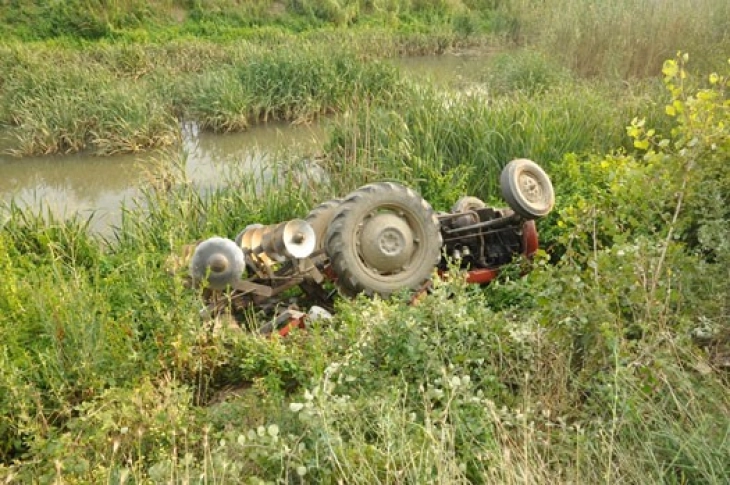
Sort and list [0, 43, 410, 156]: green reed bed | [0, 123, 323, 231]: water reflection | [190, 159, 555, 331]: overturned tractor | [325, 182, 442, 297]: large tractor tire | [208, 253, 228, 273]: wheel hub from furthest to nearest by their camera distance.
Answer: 1. [0, 43, 410, 156]: green reed bed
2. [0, 123, 323, 231]: water reflection
3. [325, 182, 442, 297]: large tractor tire
4. [190, 159, 555, 331]: overturned tractor
5. [208, 253, 228, 273]: wheel hub

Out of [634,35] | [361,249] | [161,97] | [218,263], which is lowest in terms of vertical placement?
[161,97]

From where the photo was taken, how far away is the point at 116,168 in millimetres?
10891

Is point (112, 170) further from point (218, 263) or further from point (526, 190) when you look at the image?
point (526, 190)

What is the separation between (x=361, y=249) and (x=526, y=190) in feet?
4.70

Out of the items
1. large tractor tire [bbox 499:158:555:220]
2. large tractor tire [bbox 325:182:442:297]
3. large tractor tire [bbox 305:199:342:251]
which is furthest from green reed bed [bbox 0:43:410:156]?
large tractor tire [bbox 325:182:442:297]

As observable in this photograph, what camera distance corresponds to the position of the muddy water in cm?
906

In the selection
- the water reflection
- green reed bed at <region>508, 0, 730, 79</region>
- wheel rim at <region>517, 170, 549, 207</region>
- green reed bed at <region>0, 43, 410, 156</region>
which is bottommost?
the water reflection

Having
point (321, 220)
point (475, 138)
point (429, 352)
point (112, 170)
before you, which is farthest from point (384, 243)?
point (112, 170)

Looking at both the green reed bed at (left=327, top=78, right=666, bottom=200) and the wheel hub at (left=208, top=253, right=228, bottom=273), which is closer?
the wheel hub at (left=208, top=253, right=228, bottom=273)

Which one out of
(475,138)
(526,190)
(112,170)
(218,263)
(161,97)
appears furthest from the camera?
(161,97)

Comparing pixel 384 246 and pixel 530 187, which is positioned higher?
pixel 530 187

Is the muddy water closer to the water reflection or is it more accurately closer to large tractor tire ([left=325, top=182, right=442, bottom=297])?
the water reflection

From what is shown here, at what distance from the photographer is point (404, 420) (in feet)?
8.18

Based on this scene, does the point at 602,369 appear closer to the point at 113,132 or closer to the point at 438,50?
the point at 113,132
